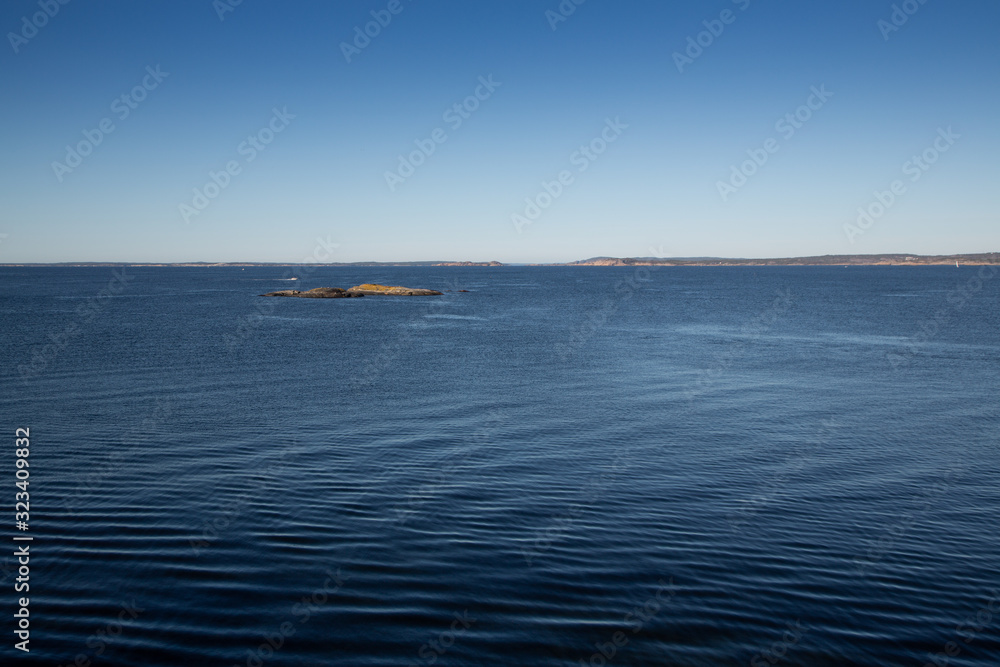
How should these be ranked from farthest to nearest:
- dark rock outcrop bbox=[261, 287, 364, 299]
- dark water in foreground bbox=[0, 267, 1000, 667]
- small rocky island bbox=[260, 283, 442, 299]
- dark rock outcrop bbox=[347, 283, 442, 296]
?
dark rock outcrop bbox=[347, 283, 442, 296] → small rocky island bbox=[260, 283, 442, 299] → dark rock outcrop bbox=[261, 287, 364, 299] → dark water in foreground bbox=[0, 267, 1000, 667]

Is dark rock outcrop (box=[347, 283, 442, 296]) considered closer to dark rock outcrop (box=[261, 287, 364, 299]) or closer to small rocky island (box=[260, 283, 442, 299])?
small rocky island (box=[260, 283, 442, 299])

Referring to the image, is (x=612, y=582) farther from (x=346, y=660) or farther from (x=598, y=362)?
(x=598, y=362)

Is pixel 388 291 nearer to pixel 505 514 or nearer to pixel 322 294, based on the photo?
pixel 322 294

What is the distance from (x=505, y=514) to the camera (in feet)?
61.5

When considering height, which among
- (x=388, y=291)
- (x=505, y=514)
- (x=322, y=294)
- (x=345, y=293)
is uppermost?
(x=388, y=291)

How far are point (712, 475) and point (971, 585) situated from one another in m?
8.20

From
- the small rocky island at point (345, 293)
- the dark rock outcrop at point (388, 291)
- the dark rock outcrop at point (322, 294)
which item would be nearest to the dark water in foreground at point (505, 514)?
the dark rock outcrop at point (322, 294)

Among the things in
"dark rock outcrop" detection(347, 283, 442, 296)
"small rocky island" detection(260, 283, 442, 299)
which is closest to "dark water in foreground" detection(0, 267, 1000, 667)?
"small rocky island" detection(260, 283, 442, 299)

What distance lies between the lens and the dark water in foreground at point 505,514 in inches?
506

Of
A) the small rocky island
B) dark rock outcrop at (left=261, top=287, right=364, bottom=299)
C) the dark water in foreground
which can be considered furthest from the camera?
the small rocky island

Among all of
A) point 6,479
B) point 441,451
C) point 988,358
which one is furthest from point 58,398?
A: point 988,358

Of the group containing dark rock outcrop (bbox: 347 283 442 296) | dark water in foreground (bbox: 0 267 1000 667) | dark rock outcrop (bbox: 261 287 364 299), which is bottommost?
dark water in foreground (bbox: 0 267 1000 667)

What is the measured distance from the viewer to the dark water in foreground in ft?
42.2

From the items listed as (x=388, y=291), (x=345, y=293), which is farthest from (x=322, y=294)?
(x=388, y=291)
